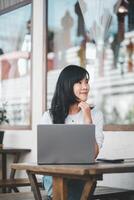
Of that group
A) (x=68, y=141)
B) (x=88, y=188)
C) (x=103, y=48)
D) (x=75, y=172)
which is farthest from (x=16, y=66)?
(x=75, y=172)

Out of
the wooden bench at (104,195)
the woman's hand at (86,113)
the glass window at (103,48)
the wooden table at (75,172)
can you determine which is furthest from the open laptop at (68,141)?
the glass window at (103,48)

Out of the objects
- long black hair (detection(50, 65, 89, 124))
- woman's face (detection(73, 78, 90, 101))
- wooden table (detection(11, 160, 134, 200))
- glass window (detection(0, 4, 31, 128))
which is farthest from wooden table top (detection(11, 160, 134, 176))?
glass window (detection(0, 4, 31, 128))

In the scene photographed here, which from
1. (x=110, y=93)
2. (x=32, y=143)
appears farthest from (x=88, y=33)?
(x=32, y=143)

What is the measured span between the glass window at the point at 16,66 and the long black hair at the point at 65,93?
2317 mm

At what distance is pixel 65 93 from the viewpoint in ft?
10.5

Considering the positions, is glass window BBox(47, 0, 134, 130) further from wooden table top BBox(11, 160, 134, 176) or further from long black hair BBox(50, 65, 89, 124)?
wooden table top BBox(11, 160, 134, 176)

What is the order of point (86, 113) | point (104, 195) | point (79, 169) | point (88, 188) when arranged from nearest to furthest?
→ point (79, 169)
point (88, 188)
point (86, 113)
point (104, 195)

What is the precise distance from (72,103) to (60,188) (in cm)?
65

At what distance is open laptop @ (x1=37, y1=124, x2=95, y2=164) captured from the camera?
2.78 metres

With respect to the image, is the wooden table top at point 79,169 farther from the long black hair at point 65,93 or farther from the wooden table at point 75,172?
the long black hair at point 65,93

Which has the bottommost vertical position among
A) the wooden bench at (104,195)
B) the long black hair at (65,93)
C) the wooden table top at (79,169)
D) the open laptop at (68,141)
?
the wooden bench at (104,195)

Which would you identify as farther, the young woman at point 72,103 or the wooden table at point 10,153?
the wooden table at point 10,153

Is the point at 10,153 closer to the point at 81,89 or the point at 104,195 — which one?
the point at 104,195

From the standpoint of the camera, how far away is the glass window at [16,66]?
5.58 metres
